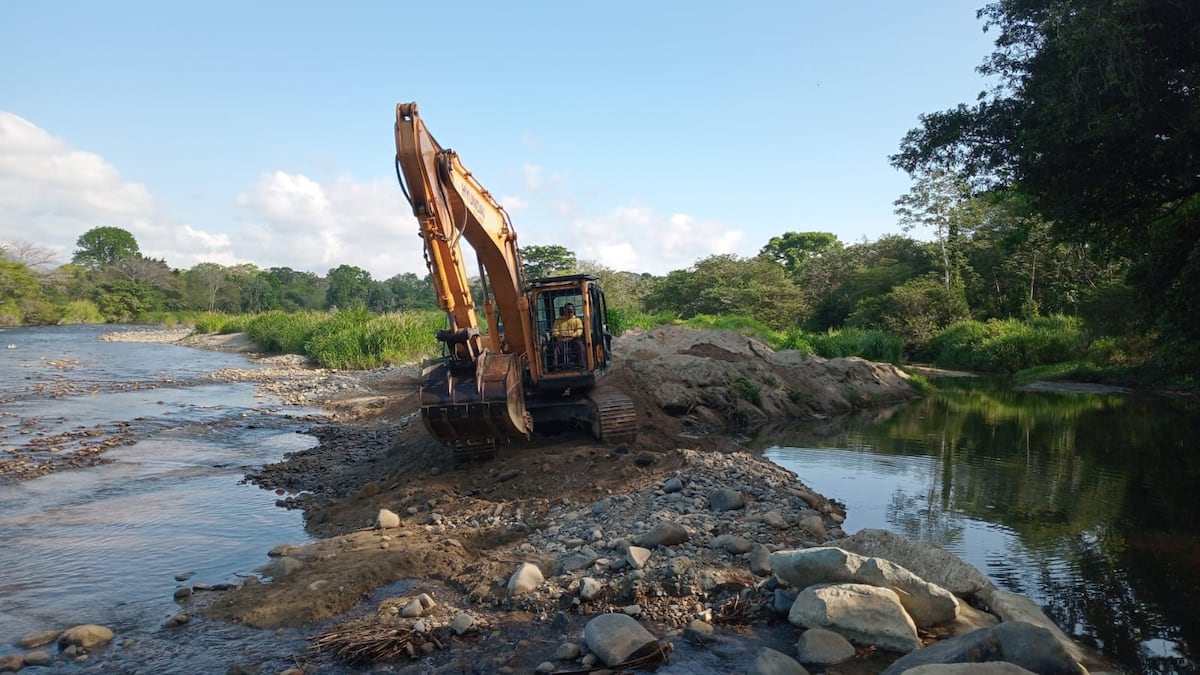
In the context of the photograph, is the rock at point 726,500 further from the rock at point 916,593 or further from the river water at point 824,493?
the rock at point 916,593

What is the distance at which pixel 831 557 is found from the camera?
6172 mm

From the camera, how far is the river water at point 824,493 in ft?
20.7

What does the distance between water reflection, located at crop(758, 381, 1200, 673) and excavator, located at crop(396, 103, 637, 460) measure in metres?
4.21

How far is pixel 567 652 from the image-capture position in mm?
5305

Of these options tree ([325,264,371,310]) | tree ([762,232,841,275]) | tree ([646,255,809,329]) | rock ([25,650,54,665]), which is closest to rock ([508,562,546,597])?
rock ([25,650,54,665])

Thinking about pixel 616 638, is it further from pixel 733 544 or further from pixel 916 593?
pixel 916 593

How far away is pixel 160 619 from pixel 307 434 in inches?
414

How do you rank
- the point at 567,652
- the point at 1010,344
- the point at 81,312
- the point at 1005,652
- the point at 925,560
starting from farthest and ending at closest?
1. the point at 81,312
2. the point at 1010,344
3. the point at 925,560
4. the point at 567,652
5. the point at 1005,652

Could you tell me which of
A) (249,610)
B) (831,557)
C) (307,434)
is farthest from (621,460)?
(307,434)

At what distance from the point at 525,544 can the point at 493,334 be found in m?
4.70

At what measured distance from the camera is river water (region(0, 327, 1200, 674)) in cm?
632

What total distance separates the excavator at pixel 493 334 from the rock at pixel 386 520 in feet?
4.45

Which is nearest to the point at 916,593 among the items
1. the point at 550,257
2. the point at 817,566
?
the point at 817,566

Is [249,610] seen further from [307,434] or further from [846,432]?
[846,432]
